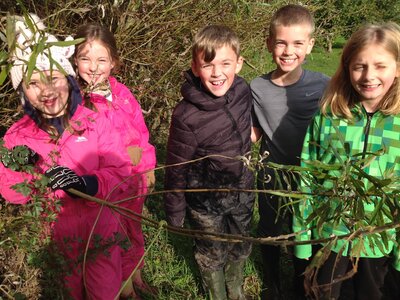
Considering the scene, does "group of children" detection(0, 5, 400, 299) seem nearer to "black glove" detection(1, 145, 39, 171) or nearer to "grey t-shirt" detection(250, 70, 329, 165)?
"grey t-shirt" detection(250, 70, 329, 165)

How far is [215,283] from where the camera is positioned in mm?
2625

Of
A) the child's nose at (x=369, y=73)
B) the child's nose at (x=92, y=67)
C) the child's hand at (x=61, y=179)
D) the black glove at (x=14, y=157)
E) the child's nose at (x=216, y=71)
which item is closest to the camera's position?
the black glove at (x=14, y=157)

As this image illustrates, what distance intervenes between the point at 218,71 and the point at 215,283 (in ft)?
4.24

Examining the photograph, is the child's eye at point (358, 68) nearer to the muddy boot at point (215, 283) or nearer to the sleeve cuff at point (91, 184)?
the sleeve cuff at point (91, 184)

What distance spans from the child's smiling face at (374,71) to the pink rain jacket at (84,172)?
3.92 feet

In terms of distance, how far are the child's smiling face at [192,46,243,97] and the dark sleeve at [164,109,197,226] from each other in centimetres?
25

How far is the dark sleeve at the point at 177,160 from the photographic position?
7.47ft

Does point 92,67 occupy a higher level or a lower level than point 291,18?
lower

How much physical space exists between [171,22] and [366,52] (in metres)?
1.92

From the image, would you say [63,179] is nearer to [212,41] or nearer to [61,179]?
[61,179]

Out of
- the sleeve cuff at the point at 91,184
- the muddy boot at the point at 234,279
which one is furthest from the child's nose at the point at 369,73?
the muddy boot at the point at 234,279

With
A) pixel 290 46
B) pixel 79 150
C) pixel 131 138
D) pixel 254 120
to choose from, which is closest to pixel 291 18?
pixel 290 46

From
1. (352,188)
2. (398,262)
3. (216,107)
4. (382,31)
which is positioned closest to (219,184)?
(216,107)

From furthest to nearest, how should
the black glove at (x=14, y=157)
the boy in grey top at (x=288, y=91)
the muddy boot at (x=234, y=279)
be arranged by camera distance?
the muddy boot at (x=234, y=279) → the boy in grey top at (x=288, y=91) → the black glove at (x=14, y=157)
